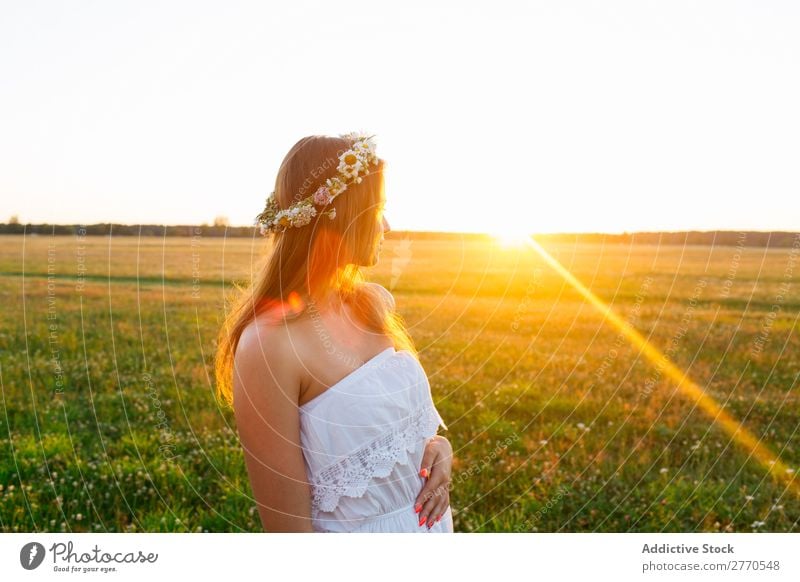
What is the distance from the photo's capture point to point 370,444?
94.0 inches

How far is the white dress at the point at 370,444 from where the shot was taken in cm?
229

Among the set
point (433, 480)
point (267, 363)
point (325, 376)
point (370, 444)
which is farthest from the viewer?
point (433, 480)

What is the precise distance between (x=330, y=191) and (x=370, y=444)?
918 millimetres

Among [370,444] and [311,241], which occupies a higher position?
[311,241]

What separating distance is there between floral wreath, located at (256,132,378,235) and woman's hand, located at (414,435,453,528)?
104 centimetres

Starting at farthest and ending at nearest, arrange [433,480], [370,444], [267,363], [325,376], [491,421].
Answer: [491,421], [433,480], [370,444], [325,376], [267,363]

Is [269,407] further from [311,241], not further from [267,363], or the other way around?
[311,241]

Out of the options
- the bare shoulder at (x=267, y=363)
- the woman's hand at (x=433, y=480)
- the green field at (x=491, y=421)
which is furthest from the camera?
the green field at (x=491, y=421)

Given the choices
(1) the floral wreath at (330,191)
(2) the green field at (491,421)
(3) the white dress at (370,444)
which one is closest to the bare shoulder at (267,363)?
(3) the white dress at (370,444)

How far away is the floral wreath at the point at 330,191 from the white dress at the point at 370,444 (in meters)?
0.57

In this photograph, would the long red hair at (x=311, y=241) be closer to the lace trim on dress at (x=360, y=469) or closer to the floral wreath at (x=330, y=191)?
the floral wreath at (x=330, y=191)

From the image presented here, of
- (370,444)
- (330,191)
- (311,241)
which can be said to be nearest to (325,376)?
(370,444)
